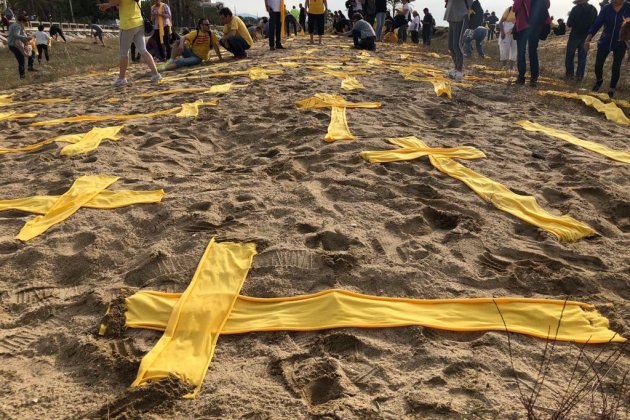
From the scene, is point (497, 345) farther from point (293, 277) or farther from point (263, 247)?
point (263, 247)

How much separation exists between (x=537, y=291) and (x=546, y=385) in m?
0.57

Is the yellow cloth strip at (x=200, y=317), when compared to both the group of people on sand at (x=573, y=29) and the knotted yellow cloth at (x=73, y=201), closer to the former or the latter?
the knotted yellow cloth at (x=73, y=201)

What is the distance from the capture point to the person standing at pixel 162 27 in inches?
326

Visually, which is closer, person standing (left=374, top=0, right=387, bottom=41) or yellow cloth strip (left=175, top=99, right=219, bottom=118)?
yellow cloth strip (left=175, top=99, right=219, bottom=118)

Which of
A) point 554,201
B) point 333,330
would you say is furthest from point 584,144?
point 333,330

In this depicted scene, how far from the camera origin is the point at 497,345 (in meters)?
1.45

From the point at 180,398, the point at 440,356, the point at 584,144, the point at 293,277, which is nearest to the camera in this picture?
the point at 180,398

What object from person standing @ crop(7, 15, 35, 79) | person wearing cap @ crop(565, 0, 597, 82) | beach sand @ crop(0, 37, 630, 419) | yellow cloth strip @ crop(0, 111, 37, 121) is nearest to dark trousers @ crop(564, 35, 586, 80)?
person wearing cap @ crop(565, 0, 597, 82)

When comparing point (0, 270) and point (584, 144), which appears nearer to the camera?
point (0, 270)

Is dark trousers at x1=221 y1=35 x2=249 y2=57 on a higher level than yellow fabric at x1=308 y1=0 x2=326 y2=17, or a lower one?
lower

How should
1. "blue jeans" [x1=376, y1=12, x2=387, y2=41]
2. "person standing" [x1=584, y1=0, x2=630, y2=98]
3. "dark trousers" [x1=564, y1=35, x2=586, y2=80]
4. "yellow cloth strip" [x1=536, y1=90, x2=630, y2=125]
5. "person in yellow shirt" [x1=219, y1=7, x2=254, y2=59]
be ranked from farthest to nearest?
"blue jeans" [x1=376, y1=12, x2=387, y2=41] < "person in yellow shirt" [x1=219, y1=7, x2=254, y2=59] < "dark trousers" [x1=564, y1=35, x2=586, y2=80] < "person standing" [x1=584, y1=0, x2=630, y2=98] < "yellow cloth strip" [x1=536, y1=90, x2=630, y2=125]

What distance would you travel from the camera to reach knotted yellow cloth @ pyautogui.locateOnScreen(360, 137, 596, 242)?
2.17m

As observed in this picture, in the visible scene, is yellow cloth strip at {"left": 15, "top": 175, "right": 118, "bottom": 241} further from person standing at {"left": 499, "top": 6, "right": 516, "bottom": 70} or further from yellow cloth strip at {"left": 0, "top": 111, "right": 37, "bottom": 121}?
person standing at {"left": 499, "top": 6, "right": 516, "bottom": 70}

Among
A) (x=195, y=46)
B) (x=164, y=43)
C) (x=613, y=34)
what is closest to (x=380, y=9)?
(x=195, y=46)
